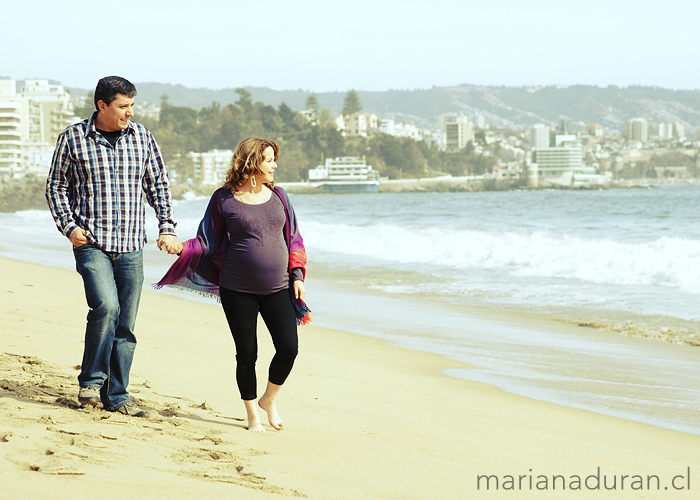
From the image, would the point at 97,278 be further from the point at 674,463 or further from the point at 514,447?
the point at 674,463

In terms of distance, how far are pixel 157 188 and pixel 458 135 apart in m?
181

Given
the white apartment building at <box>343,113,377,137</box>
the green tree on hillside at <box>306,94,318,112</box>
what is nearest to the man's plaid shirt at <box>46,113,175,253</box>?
the green tree on hillside at <box>306,94,318,112</box>

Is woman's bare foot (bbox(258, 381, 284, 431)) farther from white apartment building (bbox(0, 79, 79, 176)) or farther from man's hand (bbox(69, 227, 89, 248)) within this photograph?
white apartment building (bbox(0, 79, 79, 176))

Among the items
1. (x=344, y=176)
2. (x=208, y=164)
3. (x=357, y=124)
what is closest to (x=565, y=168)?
(x=344, y=176)

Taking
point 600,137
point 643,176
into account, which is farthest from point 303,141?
point 600,137

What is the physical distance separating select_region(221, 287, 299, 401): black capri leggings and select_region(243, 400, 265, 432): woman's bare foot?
3cm

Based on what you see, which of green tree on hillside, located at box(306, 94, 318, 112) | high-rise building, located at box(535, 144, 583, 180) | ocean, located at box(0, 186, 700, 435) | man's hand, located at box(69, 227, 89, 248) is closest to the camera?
man's hand, located at box(69, 227, 89, 248)

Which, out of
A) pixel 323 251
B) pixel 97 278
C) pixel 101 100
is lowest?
pixel 323 251

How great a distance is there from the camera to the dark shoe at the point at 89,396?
321cm

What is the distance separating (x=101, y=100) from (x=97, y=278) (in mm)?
800

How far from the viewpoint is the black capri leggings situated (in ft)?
10.6

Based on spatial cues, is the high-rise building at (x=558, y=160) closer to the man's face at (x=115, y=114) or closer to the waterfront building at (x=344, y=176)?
the waterfront building at (x=344, y=176)

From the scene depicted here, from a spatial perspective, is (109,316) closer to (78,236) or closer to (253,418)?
(78,236)

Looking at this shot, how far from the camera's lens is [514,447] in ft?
10.7
